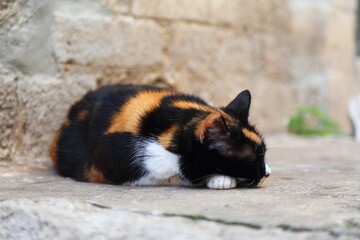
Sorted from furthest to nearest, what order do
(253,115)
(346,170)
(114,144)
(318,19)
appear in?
(318,19), (253,115), (346,170), (114,144)

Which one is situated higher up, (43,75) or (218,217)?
(43,75)

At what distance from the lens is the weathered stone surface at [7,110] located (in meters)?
3.39

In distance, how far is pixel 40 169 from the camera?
3.46m

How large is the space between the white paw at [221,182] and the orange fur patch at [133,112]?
1.33ft

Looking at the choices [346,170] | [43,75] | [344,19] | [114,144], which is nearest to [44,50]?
[43,75]

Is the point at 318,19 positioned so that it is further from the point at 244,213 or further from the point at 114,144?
the point at 244,213

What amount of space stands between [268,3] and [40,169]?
2526 mm

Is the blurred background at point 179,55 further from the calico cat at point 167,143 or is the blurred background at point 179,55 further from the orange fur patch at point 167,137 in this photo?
the orange fur patch at point 167,137

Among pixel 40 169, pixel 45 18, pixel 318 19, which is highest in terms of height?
pixel 318 19

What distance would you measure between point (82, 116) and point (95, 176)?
464 millimetres

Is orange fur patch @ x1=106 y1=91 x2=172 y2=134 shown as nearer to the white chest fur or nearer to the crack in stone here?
the white chest fur

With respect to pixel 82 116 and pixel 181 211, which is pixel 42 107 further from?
pixel 181 211

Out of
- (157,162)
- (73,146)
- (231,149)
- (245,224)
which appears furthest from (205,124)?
(73,146)

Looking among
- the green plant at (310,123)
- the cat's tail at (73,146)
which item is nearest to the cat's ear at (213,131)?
the cat's tail at (73,146)
